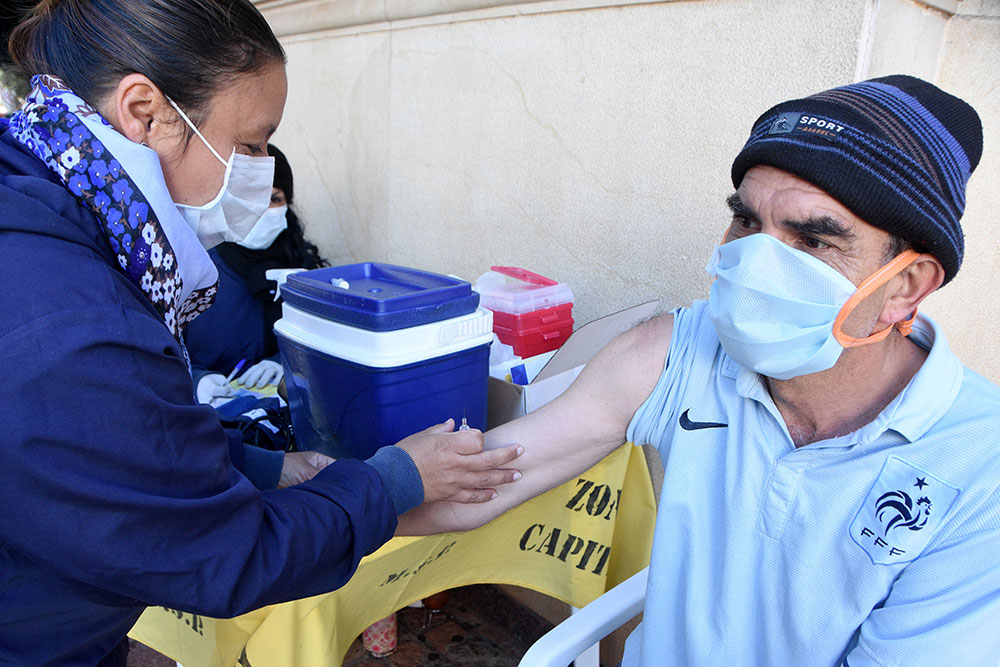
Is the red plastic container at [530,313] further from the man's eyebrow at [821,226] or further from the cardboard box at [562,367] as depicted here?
the man's eyebrow at [821,226]

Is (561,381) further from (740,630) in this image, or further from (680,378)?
(740,630)

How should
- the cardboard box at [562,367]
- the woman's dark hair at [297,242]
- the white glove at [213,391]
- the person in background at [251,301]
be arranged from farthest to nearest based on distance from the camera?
the woman's dark hair at [297,242] → the person in background at [251,301] → the white glove at [213,391] → the cardboard box at [562,367]

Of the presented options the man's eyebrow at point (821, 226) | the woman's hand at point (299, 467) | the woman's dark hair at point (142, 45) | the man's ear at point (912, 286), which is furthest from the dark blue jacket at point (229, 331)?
the man's ear at point (912, 286)

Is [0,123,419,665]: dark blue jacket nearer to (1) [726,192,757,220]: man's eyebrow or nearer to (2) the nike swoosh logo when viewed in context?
(2) the nike swoosh logo

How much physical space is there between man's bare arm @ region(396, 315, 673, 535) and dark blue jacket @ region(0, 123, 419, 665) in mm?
575

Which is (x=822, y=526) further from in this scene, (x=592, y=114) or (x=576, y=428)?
(x=592, y=114)

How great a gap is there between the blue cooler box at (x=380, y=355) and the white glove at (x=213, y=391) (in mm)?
680

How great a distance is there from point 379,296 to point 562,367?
59 centimetres

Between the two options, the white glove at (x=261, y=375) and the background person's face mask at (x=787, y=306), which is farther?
the white glove at (x=261, y=375)

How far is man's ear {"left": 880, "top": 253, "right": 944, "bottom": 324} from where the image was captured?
1267 millimetres

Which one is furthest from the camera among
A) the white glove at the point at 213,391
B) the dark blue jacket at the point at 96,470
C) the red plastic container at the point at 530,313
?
the white glove at the point at 213,391

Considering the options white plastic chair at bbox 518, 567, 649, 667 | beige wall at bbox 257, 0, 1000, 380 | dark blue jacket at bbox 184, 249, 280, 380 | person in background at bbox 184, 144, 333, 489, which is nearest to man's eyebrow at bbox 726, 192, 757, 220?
beige wall at bbox 257, 0, 1000, 380

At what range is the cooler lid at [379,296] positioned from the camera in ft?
5.37

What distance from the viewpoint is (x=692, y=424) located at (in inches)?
58.1
